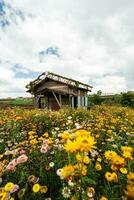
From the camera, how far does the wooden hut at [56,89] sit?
27.2m

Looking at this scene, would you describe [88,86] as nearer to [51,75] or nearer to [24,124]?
[51,75]

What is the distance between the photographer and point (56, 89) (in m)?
26.3

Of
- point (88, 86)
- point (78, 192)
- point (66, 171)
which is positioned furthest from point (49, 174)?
point (88, 86)

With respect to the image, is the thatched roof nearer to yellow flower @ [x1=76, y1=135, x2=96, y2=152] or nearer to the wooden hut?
the wooden hut

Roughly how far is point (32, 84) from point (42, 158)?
2606 cm

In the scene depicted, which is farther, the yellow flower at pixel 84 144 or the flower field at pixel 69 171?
the flower field at pixel 69 171

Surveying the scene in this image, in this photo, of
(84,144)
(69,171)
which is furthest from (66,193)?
(84,144)

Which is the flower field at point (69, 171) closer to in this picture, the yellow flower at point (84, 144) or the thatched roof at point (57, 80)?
the yellow flower at point (84, 144)

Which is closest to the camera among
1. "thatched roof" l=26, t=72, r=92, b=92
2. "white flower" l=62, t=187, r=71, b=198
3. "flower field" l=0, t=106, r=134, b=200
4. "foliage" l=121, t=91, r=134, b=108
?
"flower field" l=0, t=106, r=134, b=200

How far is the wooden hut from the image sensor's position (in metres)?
27.2

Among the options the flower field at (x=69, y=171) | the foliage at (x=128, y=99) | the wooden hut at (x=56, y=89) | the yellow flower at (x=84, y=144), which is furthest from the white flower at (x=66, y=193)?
the foliage at (x=128, y=99)

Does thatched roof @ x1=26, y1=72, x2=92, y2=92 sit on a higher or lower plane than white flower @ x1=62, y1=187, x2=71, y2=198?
higher

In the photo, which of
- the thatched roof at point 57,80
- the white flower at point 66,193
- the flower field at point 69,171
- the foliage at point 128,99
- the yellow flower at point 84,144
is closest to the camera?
the yellow flower at point 84,144

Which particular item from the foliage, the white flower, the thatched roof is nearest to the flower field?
the white flower
